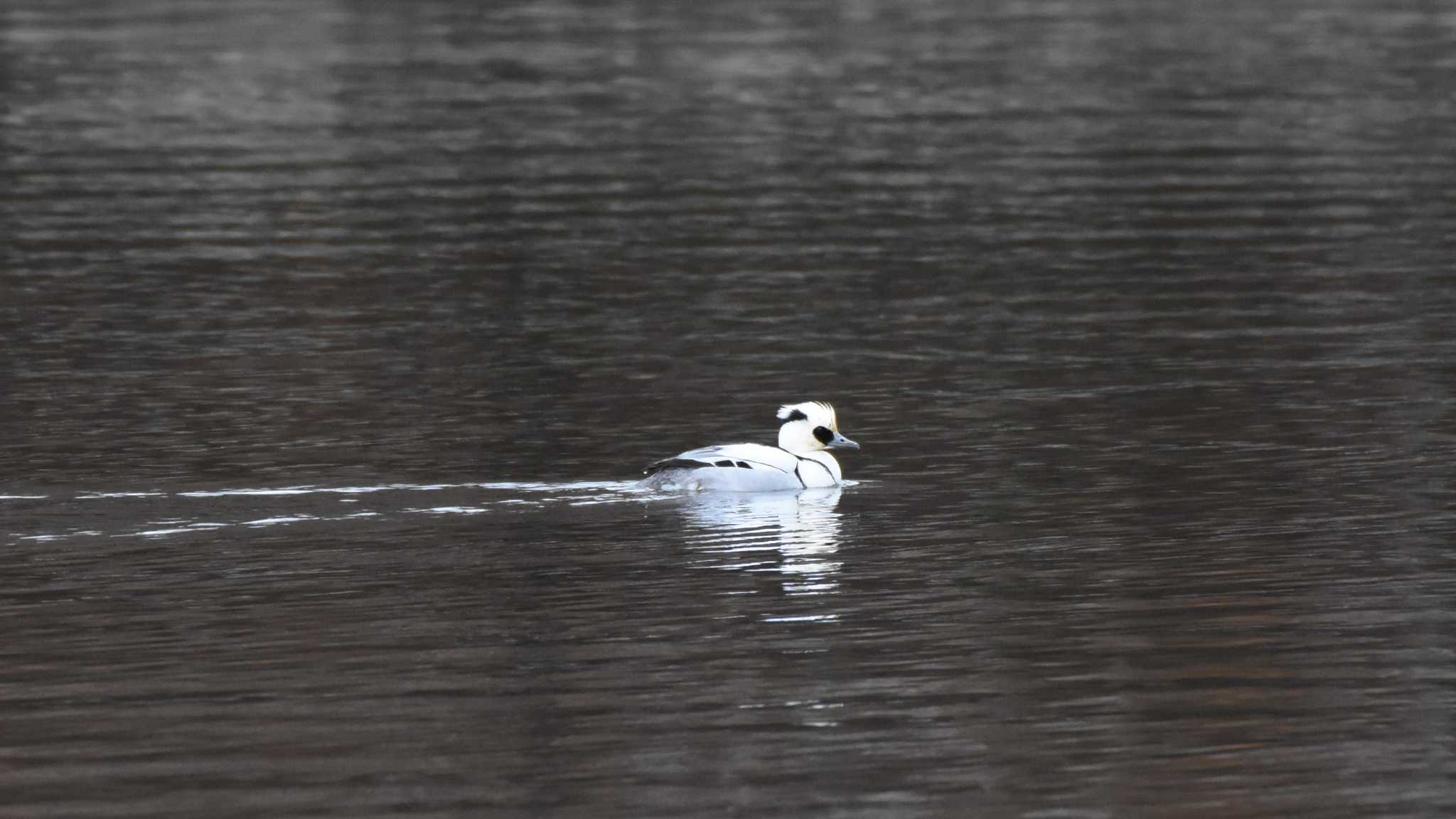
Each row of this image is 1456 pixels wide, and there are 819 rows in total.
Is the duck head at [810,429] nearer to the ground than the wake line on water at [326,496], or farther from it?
farther from it

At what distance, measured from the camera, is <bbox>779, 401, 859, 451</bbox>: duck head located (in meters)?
20.2

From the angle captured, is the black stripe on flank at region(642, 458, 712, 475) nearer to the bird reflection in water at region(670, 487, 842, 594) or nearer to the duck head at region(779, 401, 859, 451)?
the bird reflection in water at region(670, 487, 842, 594)

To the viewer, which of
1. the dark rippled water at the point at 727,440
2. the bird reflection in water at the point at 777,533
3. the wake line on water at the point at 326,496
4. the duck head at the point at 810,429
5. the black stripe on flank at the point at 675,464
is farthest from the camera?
the duck head at the point at 810,429

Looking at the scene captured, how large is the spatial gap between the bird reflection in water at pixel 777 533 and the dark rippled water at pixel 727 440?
68 mm

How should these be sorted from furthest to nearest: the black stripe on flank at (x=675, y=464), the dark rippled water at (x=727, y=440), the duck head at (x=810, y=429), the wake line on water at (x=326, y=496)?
the duck head at (x=810, y=429) → the black stripe on flank at (x=675, y=464) → the wake line on water at (x=326, y=496) → the dark rippled water at (x=727, y=440)

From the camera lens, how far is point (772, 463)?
19.9 metres

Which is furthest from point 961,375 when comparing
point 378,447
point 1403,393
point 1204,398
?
point 378,447

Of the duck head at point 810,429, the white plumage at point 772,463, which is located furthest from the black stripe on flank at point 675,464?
the duck head at point 810,429

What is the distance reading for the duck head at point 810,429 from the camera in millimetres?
20188

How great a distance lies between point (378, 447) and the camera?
21375mm

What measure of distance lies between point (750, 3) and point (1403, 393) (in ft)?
179

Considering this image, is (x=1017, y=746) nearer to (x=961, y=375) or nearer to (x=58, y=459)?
(x=58, y=459)

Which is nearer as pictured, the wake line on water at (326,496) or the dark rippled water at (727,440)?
the dark rippled water at (727,440)

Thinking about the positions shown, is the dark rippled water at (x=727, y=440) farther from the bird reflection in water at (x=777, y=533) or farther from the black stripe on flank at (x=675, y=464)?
the black stripe on flank at (x=675, y=464)
